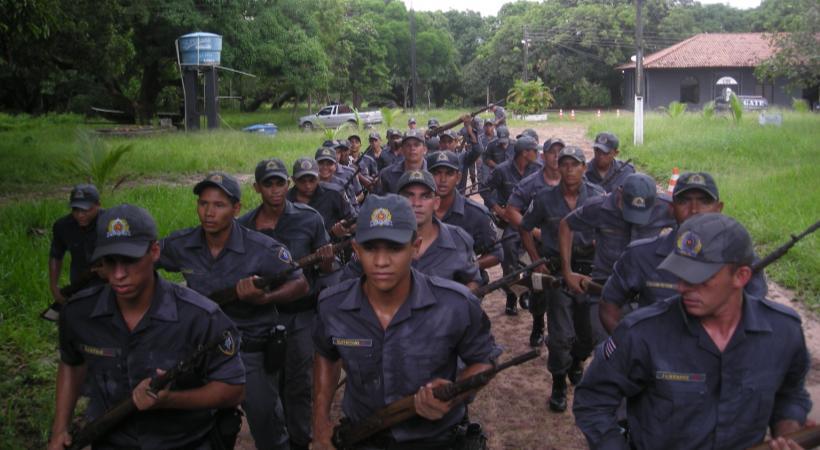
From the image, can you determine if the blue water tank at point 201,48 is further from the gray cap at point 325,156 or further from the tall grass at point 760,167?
the gray cap at point 325,156

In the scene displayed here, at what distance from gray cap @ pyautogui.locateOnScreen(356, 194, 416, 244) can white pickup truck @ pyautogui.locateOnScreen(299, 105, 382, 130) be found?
1294 inches

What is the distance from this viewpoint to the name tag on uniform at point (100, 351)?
3.47 meters

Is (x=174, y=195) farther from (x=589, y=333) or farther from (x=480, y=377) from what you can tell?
(x=480, y=377)

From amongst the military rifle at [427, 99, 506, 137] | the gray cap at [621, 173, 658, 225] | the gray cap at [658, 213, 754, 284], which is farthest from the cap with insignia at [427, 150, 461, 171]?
the military rifle at [427, 99, 506, 137]

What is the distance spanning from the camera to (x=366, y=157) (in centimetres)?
1262

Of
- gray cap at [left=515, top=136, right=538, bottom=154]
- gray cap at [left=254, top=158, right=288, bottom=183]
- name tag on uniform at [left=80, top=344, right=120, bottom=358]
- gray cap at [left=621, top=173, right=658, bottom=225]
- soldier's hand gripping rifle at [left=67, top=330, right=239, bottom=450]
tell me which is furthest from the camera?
gray cap at [left=515, top=136, right=538, bottom=154]

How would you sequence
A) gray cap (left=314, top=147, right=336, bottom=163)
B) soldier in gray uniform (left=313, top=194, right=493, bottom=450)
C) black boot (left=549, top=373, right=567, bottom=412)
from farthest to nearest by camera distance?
gray cap (left=314, top=147, right=336, bottom=163) < black boot (left=549, top=373, right=567, bottom=412) < soldier in gray uniform (left=313, top=194, right=493, bottom=450)

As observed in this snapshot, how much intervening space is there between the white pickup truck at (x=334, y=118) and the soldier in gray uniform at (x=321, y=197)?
95.2 feet

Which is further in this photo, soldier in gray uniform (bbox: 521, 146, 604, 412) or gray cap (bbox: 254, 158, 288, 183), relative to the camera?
Answer: soldier in gray uniform (bbox: 521, 146, 604, 412)

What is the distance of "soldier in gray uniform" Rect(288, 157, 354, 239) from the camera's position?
6.96 metres

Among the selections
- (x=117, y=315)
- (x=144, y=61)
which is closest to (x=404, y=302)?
(x=117, y=315)

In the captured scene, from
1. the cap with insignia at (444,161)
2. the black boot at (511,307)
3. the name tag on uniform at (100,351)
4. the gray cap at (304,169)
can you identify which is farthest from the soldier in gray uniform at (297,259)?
the black boot at (511,307)

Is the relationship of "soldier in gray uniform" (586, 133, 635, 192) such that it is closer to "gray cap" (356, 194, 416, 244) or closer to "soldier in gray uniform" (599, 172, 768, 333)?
"soldier in gray uniform" (599, 172, 768, 333)

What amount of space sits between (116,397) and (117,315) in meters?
0.36
